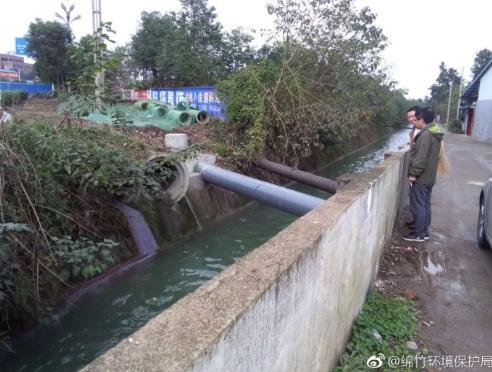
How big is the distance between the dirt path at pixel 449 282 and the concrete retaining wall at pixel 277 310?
829 millimetres

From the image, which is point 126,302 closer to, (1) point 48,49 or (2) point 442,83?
(1) point 48,49

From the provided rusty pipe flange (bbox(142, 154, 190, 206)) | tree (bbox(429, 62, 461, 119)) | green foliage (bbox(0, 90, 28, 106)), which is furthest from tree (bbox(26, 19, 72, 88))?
tree (bbox(429, 62, 461, 119))

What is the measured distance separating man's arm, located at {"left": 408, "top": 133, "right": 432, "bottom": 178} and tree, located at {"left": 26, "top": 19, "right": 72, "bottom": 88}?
29352mm

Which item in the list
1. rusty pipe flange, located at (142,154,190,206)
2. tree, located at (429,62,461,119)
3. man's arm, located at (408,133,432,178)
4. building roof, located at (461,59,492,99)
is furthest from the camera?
tree, located at (429,62,461,119)

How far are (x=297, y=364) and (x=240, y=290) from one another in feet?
2.32

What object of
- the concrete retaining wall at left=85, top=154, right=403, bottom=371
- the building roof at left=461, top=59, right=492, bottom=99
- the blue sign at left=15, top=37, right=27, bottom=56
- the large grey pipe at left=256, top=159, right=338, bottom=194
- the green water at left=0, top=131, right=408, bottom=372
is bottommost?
the green water at left=0, top=131, right=408, bottom=372

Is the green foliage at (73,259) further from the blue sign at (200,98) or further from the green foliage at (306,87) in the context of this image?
the blue sign at (200,98)

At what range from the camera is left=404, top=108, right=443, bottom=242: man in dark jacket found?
16.8 ft

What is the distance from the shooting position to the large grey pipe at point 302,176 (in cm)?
899

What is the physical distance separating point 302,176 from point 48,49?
28066 millimetres

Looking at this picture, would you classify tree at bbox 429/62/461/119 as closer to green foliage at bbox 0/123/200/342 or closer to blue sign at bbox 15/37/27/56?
blue sign at bbox 15/37/27/56

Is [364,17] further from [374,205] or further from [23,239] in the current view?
[23,239]

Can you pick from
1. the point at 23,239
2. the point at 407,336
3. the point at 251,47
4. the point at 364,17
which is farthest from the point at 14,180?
the point at 251,47

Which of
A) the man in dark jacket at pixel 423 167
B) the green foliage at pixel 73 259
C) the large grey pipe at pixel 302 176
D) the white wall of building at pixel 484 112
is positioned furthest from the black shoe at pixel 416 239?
the white wall of building at pixel 484 112
